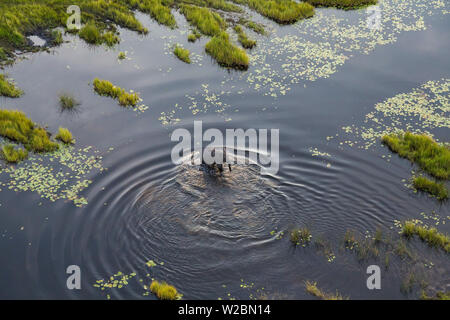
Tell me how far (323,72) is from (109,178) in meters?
8.95

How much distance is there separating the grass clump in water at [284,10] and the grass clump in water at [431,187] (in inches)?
444

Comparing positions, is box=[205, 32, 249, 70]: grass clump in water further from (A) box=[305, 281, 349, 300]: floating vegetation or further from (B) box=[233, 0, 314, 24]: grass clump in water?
(A) box=[305, 281, 349, 300]: floating vegetation

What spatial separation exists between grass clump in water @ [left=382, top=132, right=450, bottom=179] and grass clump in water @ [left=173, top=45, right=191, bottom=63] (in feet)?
26.5

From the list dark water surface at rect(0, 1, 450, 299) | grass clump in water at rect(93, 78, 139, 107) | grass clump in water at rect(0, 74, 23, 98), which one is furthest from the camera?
grass clump in water at rect(0, 74, 23, 98)

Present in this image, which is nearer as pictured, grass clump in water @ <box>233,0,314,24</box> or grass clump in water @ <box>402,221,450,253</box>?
grass clump in water @ <box>402,221,450,253</box>

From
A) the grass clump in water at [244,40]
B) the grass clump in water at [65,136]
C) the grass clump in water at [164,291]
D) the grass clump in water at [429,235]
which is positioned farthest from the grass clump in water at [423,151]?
the grass clump in water at [65,136]

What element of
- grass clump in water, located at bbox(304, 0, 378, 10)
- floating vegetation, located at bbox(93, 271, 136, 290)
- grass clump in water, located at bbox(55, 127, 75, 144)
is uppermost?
grass clump in water, located at bbox(304, 0, 378, 10)

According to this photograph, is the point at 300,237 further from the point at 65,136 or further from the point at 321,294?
the point at 65,136

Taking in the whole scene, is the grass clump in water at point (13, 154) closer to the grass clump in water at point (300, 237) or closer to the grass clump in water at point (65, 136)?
the grass clump in water at point (65, 136)

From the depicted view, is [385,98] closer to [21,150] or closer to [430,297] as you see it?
[430,297]

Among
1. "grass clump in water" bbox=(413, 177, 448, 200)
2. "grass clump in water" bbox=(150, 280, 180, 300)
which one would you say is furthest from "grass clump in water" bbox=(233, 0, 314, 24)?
"grass clump in water" bbox=(150, 280, 180, 300)

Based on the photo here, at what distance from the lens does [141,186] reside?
11969mm

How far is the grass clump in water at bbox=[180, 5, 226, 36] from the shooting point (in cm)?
1967
